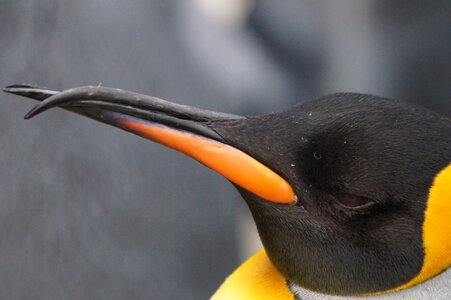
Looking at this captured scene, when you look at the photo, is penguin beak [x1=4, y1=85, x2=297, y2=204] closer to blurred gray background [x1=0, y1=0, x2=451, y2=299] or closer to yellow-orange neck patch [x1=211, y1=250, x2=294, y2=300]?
yellow-orange neck patch [x1=211, y1=250, x2=294, y2=300]

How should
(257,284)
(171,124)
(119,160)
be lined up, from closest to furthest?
(171,124) → (257,284) → (119,160)

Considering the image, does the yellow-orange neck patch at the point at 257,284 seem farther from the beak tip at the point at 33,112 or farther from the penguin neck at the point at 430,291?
the beak tip at the point at 33,112

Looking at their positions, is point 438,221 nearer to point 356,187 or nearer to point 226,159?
point 356,187

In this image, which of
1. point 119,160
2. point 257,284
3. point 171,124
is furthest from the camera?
point 119,160

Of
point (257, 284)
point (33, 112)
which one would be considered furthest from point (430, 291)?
point (33, 112)

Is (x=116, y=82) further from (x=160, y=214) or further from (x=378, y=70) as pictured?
(x=378, y=70)

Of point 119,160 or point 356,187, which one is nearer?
point 356,187

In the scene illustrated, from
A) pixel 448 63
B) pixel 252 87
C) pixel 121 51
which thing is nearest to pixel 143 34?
pixel 121 51
